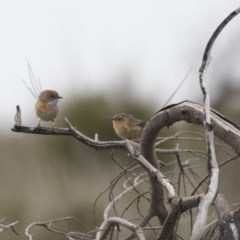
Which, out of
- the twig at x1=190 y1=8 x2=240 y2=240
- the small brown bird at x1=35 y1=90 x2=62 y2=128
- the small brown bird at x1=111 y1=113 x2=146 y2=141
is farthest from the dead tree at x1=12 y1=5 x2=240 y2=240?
the small brown bird at x1=111 y1=113 x2=146 y2=141

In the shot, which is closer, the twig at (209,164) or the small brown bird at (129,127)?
the twig at (209,164)

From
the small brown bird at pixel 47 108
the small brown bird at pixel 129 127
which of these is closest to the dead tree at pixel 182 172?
the small brown bird at pixel 47 108

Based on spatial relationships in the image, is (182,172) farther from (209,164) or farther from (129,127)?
(129,127)

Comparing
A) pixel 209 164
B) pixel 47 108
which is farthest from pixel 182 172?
pixel 47 108

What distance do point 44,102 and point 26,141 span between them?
15.7ft

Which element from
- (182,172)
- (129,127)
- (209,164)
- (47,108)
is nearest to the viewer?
(209,164)

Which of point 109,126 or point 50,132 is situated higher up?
point 50,132

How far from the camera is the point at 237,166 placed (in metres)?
5.55

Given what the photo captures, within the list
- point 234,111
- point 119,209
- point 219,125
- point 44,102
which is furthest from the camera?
point 234,111

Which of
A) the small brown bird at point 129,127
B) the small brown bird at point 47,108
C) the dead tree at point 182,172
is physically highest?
the dead tree at point 182,172

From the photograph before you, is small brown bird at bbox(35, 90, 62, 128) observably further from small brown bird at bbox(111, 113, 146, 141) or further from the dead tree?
the dead tree

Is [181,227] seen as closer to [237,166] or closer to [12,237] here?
[237,166]

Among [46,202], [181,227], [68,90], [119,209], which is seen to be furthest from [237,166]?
[68,90]

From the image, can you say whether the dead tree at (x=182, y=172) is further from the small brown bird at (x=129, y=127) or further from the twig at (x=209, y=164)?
the small brown bird at (x=129, y=127)
